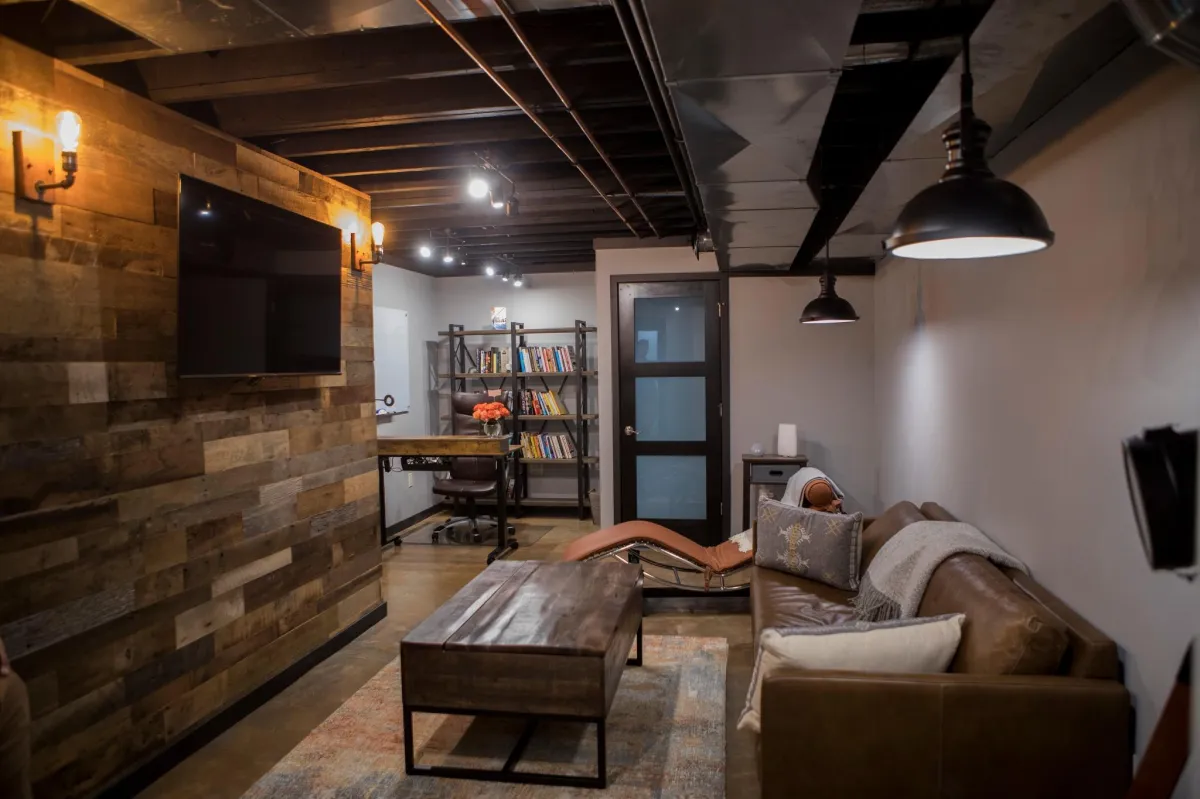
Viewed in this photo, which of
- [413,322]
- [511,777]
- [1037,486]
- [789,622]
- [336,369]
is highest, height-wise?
[413,322]

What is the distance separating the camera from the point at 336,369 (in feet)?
12.0

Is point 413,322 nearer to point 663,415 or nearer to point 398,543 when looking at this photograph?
point 398,543

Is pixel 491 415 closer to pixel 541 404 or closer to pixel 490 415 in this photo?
pixel 490 415

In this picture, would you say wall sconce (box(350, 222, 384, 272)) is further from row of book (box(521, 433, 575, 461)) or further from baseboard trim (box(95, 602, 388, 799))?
row of book (box(521, 433, 575, 461))

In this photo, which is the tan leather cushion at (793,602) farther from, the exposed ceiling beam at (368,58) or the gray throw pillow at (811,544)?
the exposed ceiling beam at (368,58)

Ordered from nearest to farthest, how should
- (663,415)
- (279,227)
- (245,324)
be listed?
(245,324) → (279,227) → (663,415)

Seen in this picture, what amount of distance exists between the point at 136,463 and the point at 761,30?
8.00 ft

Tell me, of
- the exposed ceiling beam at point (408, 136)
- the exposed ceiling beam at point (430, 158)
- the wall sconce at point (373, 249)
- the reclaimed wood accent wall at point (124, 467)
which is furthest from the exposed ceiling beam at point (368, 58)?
the wall sconce at point (373, 249)

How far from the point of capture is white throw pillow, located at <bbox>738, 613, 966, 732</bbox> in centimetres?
205

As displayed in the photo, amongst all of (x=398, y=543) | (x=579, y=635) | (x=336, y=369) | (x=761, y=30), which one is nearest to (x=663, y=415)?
(x=398, y=543)

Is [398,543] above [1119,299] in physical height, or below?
below

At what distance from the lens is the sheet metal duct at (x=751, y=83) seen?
1.62m

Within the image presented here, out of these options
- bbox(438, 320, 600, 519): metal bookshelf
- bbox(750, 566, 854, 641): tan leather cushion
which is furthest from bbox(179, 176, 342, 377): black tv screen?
bbox(438, 320, 600, 519): metal bookshelf

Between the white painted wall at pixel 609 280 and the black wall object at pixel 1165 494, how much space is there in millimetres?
4292
